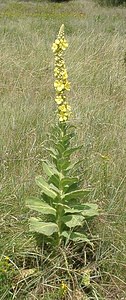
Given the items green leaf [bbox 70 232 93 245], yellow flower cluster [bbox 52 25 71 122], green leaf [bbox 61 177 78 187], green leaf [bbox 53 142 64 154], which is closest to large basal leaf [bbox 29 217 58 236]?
green leaf [bbox 70 232 93 245]

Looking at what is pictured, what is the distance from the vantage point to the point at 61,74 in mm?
2178

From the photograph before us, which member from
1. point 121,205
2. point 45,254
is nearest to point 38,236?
point 45,254

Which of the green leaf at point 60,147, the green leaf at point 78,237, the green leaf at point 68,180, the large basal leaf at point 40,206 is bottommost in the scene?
the green leaf at point 78,237

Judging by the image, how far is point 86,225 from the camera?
2.43m

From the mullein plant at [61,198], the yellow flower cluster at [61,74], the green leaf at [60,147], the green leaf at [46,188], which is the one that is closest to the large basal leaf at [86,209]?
the mullein plant at [61,198]

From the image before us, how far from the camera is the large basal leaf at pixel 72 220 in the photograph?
2.22 meters

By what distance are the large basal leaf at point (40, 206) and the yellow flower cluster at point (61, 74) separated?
0.50 meters

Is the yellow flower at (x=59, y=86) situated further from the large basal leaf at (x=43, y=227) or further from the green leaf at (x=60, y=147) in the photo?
the large basal leaf at (x=43, y=227)

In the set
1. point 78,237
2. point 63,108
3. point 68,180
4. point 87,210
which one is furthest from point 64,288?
point 63,108

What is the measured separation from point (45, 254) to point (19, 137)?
4.80ft

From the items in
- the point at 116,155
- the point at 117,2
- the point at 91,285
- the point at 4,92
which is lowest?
the point at 91,285

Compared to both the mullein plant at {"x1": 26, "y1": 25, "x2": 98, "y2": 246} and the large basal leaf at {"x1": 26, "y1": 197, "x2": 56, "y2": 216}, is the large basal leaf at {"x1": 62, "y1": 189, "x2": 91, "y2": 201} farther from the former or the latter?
the large basal leaf at {"x1": 26, "y1": 197, "x2": 56, "y2": 216}

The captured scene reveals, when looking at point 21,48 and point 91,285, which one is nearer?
point 91,285

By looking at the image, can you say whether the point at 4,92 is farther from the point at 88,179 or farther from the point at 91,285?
the point at 91,285
